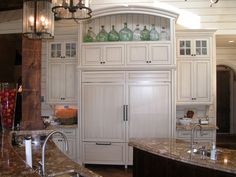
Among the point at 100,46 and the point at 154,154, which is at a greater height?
the point at 100,46

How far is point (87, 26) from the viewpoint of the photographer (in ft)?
20.5

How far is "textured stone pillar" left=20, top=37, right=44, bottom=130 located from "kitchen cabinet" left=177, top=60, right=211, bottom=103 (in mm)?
2985

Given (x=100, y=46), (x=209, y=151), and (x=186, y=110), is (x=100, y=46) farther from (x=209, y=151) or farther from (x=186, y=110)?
(x=209, y=151)

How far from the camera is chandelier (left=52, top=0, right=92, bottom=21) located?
2935mm

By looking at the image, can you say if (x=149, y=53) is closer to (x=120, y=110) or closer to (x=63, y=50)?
(x=120, y=110)

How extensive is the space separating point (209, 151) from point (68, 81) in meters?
3.73

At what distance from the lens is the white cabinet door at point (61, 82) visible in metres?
6.24

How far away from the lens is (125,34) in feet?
19.9

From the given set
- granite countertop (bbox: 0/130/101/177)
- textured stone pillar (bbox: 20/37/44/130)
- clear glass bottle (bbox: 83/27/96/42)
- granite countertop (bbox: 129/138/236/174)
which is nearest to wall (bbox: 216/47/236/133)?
clear glass bottle (bbox: 83/27/96/42)

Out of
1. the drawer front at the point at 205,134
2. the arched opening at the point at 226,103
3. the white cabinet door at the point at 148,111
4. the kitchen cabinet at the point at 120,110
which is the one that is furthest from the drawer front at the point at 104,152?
the arched opening at the point at 226,103

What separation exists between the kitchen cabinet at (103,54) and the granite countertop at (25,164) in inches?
99.2

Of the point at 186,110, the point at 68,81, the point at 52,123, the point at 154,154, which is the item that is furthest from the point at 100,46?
the point at 154,154

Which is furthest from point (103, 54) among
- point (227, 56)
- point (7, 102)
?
point (227, 56)

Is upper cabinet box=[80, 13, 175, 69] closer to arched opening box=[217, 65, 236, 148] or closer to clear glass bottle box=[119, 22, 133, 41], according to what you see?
clear glass bottle box=[119, 22, 133, 41]
